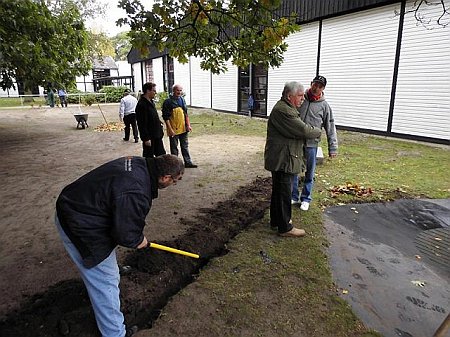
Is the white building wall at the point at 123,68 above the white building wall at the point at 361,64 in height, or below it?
above

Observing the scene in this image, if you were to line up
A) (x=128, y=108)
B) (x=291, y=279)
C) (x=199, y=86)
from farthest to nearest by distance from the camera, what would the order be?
(x=199, y=86)
(x=128, y=108)
(x=291, y=279)

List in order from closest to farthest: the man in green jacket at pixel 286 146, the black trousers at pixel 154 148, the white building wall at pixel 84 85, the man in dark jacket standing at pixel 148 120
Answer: the man in green jacket at pixel 286 146 → the man in dark jacket standing at pixel 148 120 → the black trousers at pixel 154 148 → the white building wall at pixel 84 85

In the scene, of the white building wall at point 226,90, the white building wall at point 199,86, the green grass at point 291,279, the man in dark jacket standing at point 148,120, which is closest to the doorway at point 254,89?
the white building wall at point 226,90

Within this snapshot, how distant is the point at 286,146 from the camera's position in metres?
3.88

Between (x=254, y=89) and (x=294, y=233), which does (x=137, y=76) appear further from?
(x=294, y=233)

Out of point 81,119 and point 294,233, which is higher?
point 81,119

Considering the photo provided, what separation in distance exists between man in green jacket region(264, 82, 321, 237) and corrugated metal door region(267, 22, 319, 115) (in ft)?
36.7

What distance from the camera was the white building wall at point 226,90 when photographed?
19656 mm

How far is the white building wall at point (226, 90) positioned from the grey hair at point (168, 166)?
17311mm

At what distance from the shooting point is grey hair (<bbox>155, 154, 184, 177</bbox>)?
2.34 metres

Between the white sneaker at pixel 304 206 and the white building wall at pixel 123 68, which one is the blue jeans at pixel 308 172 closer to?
the white sneaker at pixel 304 206

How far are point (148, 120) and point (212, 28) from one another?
2.06 metres

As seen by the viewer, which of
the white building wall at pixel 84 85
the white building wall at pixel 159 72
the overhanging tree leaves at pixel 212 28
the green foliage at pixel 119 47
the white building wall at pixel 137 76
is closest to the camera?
the overhanging tree leaves at pixel 212 28

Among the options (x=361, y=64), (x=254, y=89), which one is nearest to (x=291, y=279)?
(x=361, y=64)
